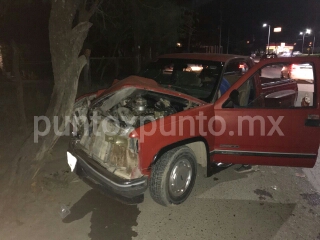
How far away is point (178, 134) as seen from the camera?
12.1 ft

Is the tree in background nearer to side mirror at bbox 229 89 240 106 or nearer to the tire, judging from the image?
the tire

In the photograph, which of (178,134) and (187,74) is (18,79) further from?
(178,134)

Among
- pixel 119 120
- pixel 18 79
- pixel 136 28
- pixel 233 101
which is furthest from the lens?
pixel 136 28

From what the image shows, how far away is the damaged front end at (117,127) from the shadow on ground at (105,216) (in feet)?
1.85

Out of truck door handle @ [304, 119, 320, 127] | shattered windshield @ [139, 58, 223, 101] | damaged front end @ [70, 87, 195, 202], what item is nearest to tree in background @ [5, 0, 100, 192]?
damaged front end @ [70, 87, 195, 202]

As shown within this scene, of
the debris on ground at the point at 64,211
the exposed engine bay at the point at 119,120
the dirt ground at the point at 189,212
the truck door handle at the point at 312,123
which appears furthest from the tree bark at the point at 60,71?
the truck door handle at the point at 312,123

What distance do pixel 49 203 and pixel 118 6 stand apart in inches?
383

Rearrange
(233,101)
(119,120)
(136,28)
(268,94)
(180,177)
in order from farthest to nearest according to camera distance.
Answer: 1. (136,28)
2. (268,94)
3. (233,101)
4. (180,177)
5. (119,120)

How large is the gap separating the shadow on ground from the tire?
17.1 inches

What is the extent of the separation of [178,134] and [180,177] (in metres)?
0.66

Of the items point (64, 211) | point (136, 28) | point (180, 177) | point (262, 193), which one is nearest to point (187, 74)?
point (180, 177)

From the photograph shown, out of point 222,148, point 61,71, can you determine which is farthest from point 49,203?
point 222,148

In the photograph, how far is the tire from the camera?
11.9ft

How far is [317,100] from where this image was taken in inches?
157
